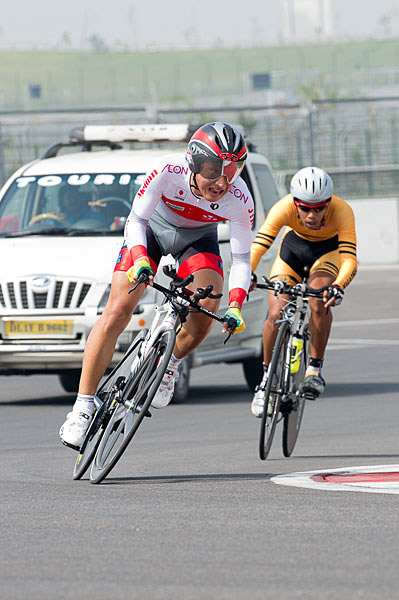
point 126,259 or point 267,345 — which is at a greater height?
point 126,259

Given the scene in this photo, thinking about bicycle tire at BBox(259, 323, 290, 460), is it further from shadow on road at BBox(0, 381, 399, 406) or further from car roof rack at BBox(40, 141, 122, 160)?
car roof rack at BBox(40, 141, 122, 160)

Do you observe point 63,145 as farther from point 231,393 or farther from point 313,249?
point 313,249

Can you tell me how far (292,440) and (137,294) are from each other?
2.14m

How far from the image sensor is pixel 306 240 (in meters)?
9.80

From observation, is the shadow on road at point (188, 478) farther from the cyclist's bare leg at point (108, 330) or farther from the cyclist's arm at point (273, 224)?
the cyclist's arm at point (273, 224)

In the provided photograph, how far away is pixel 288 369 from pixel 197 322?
1.71 m

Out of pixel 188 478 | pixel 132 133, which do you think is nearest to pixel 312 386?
pixel 188 478

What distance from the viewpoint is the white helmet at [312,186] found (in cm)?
922

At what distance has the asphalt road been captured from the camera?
4320 millimetres

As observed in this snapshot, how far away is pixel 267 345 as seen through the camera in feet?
30.3

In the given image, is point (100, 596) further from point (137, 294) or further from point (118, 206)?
point (118, 206)

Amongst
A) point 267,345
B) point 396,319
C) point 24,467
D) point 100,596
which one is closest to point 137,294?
point 24,467

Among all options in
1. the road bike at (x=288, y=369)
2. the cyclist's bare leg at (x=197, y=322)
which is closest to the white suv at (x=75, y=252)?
the road bike at (x=288, y=369)

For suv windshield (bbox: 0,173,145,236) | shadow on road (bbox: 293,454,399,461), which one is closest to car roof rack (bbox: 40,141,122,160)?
suv windshield (bbox: 0,173,145,236)
